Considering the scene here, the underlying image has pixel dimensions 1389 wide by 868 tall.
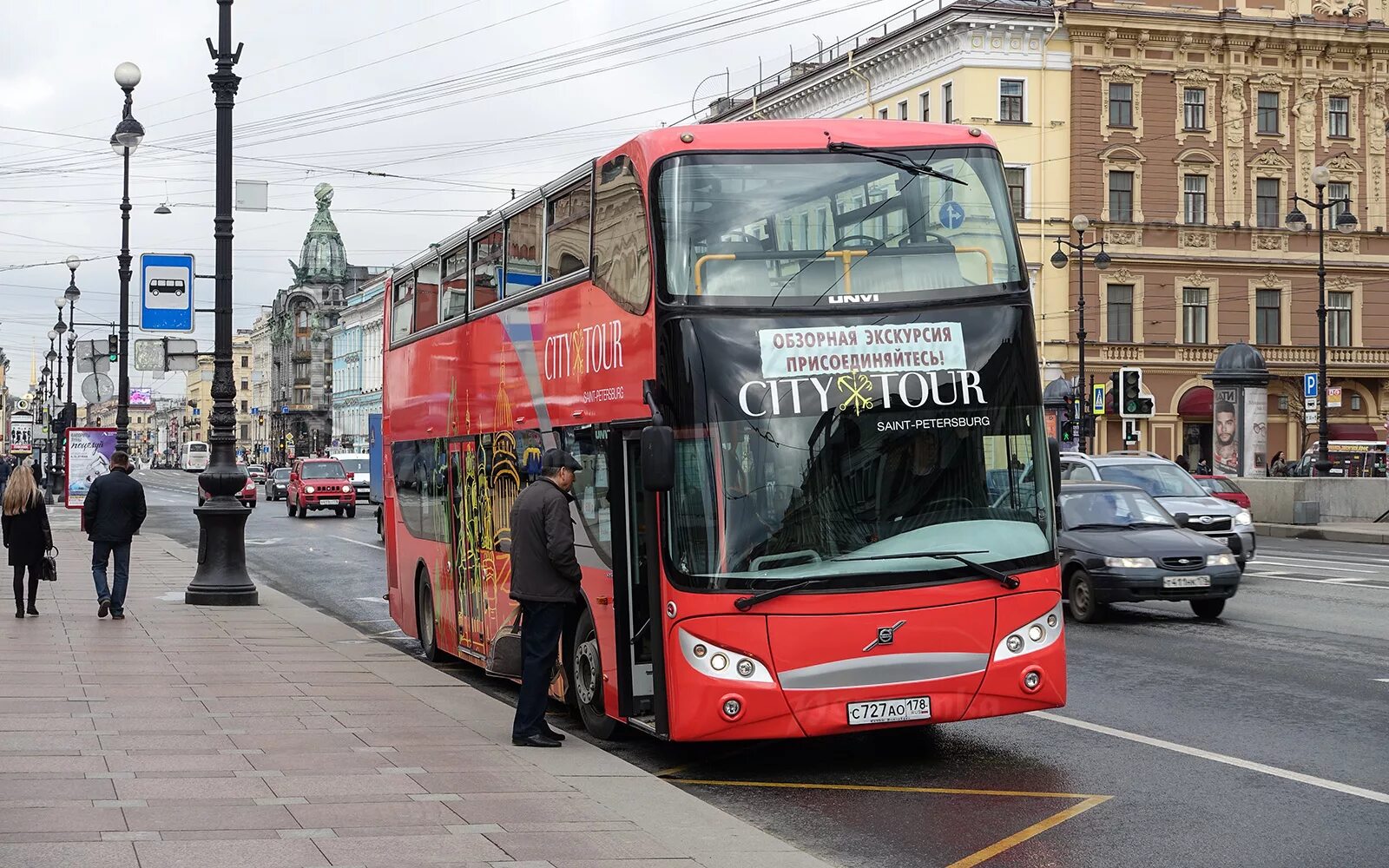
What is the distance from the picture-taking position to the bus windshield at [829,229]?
395 inches

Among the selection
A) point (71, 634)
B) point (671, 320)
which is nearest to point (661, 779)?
point (671, 320)

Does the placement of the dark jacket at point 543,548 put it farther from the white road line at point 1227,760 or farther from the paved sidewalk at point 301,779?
the white road line at point 1227,760

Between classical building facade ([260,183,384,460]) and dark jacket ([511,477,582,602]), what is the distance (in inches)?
5988

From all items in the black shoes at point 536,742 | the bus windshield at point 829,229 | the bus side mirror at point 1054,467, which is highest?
the bus windshield at point 829,229

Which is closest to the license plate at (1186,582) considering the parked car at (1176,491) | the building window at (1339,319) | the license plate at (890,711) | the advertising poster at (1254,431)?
the parked car at (1176,491)

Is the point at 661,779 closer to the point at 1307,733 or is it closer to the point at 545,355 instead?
the point at 545,355

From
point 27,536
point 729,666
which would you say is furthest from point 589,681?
point 27,536

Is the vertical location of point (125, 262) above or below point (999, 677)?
above

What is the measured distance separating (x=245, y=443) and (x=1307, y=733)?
19228 centimetres

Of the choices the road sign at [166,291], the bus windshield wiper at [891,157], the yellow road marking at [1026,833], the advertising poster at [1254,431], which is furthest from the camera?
the advertising poster at [1254,431]

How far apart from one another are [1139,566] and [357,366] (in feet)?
410

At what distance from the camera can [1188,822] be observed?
853 centimetres

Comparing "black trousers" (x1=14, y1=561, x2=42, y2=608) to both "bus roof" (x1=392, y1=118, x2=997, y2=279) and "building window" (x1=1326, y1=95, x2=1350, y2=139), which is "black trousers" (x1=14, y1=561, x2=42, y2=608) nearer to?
"bus roof" (x1=392, y1=118, x2=997, y2=279)

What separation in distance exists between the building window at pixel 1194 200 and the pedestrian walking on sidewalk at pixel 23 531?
52.8m
